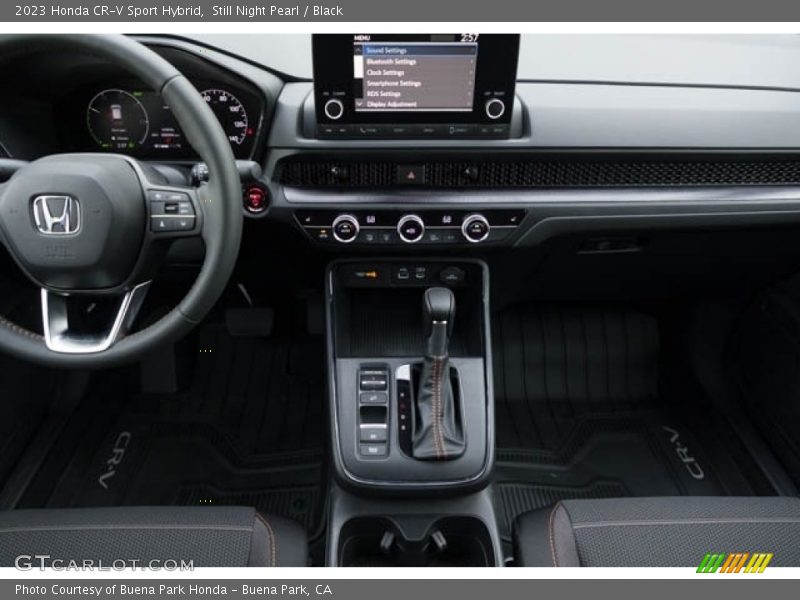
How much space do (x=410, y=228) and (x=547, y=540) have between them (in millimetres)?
697

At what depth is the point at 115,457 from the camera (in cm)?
194

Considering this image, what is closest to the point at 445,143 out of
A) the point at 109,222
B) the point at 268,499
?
the point at 109,222

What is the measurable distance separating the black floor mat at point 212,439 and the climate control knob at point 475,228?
77 cm

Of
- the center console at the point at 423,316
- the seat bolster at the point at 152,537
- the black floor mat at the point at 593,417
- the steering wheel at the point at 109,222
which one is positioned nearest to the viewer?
the steering wheel at the point at 109,222

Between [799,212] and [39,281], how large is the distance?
1.59 meters

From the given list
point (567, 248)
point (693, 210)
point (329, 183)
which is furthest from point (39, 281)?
point (693, 210)

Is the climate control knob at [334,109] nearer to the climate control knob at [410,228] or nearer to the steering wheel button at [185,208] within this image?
the climate control knob at [410,228]

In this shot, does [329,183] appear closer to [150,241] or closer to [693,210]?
[150,241]

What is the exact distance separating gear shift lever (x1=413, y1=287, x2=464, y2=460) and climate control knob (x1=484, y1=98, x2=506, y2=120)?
0.38m

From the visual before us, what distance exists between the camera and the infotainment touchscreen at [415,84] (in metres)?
1.31

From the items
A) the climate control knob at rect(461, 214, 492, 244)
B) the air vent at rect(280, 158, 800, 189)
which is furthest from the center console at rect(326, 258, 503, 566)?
the air vent at rect(280, 158, 800, 189)

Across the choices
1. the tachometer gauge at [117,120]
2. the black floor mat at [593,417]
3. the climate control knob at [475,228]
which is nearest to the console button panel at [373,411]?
the climate control knob at [475,228]

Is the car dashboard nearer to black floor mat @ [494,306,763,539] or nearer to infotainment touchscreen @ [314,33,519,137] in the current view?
infotainment touchscreen @ [314,33,519,137]

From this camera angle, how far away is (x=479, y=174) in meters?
1.50
